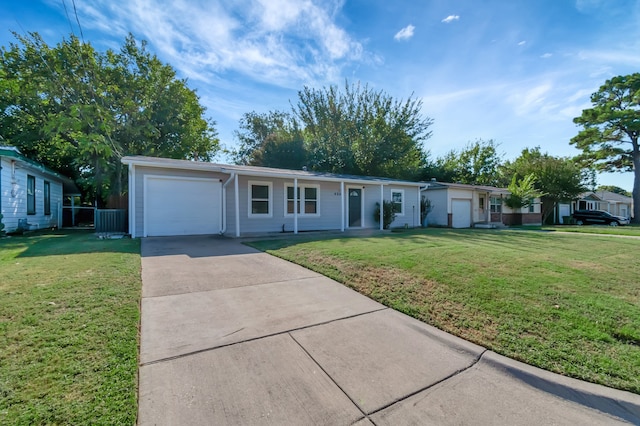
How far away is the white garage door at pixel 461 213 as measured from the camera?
17.9 meters

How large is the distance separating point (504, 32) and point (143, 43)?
22204 millimetres

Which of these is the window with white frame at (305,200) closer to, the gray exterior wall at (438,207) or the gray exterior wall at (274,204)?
the gray exterior wall at (274,204)

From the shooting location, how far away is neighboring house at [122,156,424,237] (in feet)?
33.4

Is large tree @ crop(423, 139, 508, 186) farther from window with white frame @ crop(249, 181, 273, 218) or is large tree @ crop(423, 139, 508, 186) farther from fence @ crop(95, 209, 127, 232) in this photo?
fence @ crop(95, 209, 127, 232)

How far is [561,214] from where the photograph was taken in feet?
89.8

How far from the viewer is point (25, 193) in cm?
1179

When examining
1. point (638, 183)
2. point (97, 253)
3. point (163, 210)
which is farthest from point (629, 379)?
point (638, 183)

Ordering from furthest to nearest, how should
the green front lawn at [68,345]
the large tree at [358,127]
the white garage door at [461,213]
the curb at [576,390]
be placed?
the large tree at [358,127]
the white garage door at [461,213]
the curb at [576,390]
the green front lawn at [68,345]

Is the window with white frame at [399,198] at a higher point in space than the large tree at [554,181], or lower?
lower

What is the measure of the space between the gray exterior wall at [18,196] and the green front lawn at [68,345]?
780cm

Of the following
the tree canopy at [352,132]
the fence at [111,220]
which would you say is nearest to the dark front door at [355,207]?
the tree canopy at [352,132]

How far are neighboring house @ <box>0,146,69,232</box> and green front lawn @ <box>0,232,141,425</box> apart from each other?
7763mm

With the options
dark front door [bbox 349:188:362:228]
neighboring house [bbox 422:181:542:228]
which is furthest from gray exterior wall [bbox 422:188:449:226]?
dark front door [bbox 349:188:362:228]

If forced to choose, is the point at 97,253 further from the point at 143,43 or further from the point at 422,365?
the point at 143,43
